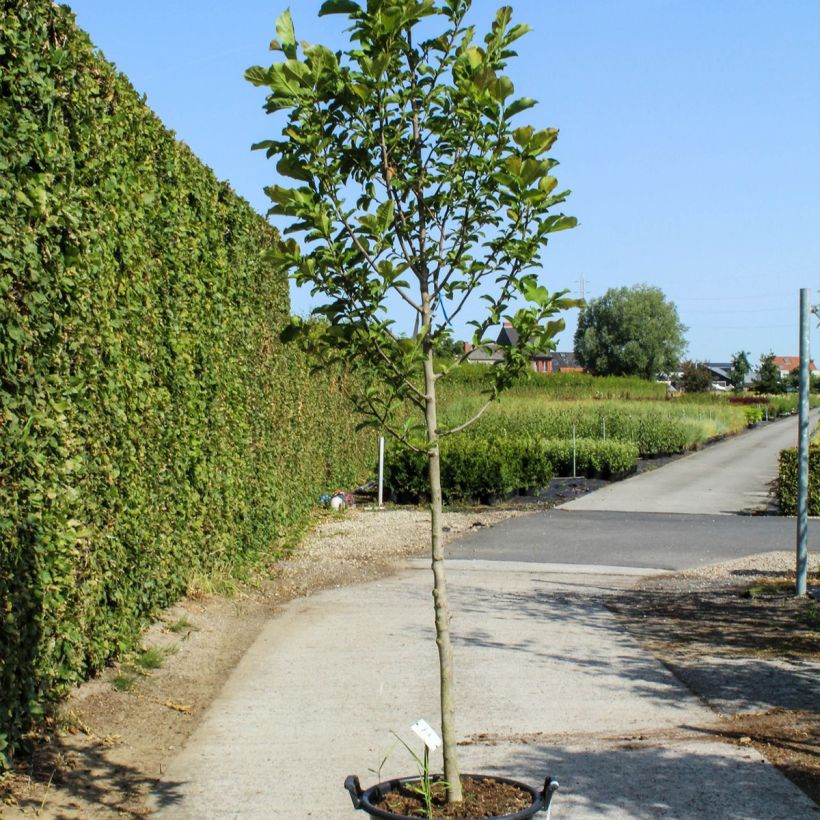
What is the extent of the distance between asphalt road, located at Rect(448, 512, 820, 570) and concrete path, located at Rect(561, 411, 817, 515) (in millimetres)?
1206

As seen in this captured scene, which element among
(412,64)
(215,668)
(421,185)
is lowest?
(215,668)

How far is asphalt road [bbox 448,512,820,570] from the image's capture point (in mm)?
12109

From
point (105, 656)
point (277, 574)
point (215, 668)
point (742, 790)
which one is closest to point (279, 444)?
point (277, 574)

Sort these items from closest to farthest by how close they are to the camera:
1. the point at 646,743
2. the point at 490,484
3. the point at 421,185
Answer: the point at 421,185
the point at 646,743
the point at 490,484

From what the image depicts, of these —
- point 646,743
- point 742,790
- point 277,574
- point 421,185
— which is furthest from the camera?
point 277,574

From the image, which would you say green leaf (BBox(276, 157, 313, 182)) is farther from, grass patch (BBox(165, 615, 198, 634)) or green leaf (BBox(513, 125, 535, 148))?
grass patch (BBox(165, 615, 198, 634))

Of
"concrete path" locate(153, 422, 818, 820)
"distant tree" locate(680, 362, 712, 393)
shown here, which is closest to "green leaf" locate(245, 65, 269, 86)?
"concrete path" locate(153, 422, 818, 820)

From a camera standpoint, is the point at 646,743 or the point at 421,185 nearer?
the point at 421,185

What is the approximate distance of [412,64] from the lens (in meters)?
3.97

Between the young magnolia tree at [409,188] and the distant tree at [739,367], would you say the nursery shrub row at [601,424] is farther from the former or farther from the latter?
the distant tree at [739,367]

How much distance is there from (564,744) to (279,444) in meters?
6.36

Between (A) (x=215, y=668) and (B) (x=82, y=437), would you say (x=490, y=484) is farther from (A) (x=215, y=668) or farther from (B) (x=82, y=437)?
(B) (x=82, y=437)

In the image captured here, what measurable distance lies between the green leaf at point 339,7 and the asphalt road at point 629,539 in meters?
8.73

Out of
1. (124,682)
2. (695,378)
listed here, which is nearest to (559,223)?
(124,682)
